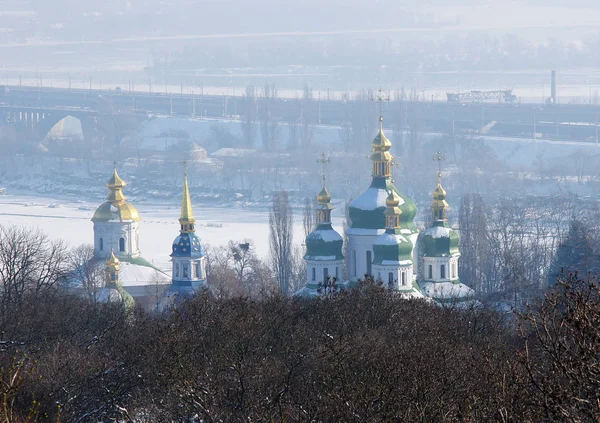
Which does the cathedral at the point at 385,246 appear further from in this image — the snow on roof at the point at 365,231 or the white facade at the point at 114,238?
the white facade at the point at 114,238

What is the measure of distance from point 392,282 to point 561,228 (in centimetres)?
1628

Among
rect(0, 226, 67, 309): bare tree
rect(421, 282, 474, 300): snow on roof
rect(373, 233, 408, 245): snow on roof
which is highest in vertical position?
rect(373, 233, 408, 245): snow on roof

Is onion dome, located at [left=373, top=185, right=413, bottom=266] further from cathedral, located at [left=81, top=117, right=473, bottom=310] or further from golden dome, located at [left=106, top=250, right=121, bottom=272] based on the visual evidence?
golden dome, located at [left=106, top=250, right=121, bottom=272]

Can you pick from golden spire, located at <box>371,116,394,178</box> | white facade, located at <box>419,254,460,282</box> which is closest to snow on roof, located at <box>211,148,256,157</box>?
golden spire, located at <box>371,116,394,178</box>

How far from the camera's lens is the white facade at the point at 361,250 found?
39.3 metres

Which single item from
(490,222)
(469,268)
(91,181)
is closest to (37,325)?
(469,268)

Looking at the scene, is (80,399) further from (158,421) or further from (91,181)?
(91,181)

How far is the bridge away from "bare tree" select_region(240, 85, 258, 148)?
15.1 inches

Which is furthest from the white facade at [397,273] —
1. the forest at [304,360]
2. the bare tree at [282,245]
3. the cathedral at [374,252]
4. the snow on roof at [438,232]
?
the bare tree at [282,245]

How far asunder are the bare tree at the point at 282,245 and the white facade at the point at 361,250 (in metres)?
4.03

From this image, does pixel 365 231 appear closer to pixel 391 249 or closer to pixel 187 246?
pixel 391 249

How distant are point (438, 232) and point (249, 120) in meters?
50.1

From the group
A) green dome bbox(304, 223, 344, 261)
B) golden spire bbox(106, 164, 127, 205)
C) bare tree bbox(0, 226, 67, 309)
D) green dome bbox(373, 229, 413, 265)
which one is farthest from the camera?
golden spire bbox(106, 164, 127, 205)

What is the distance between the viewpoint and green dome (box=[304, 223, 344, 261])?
39.1 metres
